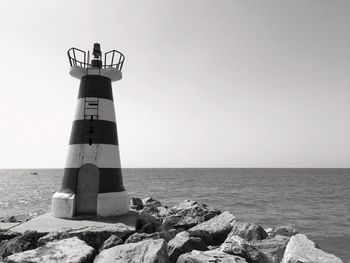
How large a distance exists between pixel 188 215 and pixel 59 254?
236 inches

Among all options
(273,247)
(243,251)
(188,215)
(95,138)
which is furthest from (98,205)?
(273,247)

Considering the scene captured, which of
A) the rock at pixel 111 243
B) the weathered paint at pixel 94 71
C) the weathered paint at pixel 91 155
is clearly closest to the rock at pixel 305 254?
the rock at pixel 111 243

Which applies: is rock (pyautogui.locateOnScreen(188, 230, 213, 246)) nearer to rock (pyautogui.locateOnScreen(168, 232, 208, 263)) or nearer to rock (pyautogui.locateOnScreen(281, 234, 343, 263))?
rock (pyautogui.locateOnScreen(168, 232, 208, 263))

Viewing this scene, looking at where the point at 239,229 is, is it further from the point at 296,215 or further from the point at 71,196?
the point at 296,215

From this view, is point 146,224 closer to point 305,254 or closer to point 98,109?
point 98,109

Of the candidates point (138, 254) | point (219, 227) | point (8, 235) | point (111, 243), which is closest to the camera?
point (138, 254)

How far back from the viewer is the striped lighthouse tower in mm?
9000

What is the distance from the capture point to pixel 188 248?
5.83 meters

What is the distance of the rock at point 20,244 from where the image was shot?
5.82 m

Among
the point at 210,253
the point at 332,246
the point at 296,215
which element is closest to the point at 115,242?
the point at 210,253

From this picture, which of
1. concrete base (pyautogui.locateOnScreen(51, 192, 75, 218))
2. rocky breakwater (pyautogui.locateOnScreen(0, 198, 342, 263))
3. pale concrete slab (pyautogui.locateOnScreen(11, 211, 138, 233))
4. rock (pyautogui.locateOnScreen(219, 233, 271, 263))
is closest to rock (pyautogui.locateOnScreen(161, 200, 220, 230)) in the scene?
rocky breakwater (pyautogui.locateOnScreen(0, 198, 342, 263))

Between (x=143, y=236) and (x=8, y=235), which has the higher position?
(x=143, y=236)

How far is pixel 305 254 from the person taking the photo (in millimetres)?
6066

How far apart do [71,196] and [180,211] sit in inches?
156
